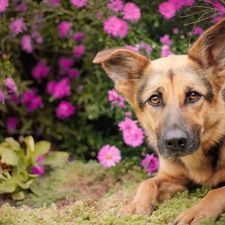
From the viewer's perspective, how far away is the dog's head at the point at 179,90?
173 inches

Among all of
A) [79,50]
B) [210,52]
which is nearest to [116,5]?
[79,50]

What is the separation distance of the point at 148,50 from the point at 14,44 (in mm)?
1636

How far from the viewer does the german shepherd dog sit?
439 centimetres

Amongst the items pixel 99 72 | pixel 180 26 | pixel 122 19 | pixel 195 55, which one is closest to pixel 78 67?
pixel 99 72

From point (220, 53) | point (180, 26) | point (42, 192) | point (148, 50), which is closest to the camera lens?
point (220, 53)

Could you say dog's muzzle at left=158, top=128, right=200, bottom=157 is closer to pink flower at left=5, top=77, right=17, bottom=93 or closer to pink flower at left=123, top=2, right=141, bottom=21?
pink flower at left=5, top=77, right=17, bottom=93

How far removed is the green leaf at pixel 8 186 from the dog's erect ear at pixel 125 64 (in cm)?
164

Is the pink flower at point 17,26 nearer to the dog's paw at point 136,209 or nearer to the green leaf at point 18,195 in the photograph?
the green leaf at point 18,195

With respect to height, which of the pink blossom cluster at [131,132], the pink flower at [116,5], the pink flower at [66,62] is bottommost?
the pink blossom cluster at [131,132]

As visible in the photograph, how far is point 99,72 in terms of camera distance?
6.39m

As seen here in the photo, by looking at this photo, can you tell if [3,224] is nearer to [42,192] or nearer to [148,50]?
[42,192]

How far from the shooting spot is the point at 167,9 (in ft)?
20.3

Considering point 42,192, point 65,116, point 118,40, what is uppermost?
point 118,40

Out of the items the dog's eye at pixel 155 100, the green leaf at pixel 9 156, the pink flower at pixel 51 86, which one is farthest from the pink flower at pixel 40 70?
the dog's eye at pixel 155 100
